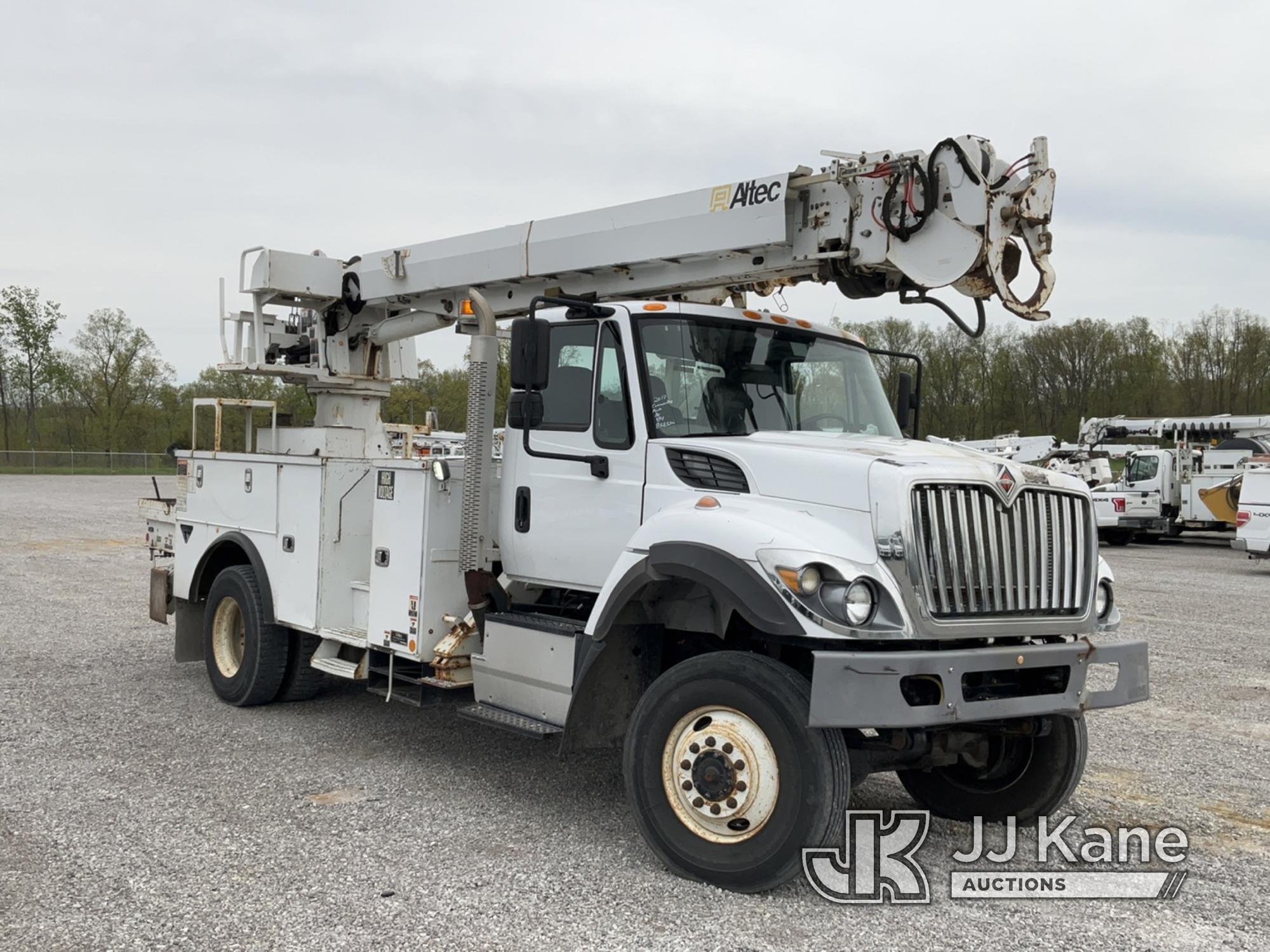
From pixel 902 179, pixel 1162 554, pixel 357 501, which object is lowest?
pixel 1162 554

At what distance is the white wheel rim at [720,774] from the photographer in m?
4.75

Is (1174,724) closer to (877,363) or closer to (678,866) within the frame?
(877,363)

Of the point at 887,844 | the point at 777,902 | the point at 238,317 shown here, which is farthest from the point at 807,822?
the point at 238,317

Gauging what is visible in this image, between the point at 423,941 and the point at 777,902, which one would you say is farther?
the point at 777,902

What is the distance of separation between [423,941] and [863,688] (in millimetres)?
1931

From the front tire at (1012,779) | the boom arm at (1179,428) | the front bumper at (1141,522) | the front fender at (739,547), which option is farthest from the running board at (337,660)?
the boom arm at (1179,428)

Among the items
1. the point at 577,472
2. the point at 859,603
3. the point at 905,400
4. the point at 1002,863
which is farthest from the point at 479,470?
the point at 1002,863

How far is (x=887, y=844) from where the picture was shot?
553 centimetres

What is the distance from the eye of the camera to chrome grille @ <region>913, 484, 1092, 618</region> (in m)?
4.79

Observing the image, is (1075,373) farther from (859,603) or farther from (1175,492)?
(859,603)

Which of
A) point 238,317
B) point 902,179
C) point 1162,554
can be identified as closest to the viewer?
point 902,179

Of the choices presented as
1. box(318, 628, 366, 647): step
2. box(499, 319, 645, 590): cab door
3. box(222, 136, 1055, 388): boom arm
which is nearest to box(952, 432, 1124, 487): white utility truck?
box(222, 136, 1055, 388): boom arm

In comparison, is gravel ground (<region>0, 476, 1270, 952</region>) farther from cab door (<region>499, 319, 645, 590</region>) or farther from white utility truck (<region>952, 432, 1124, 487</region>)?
white utility truck (<region>952, 432, 1124, 487</region>)

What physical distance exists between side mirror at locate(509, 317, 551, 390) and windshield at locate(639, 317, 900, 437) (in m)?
0.51
